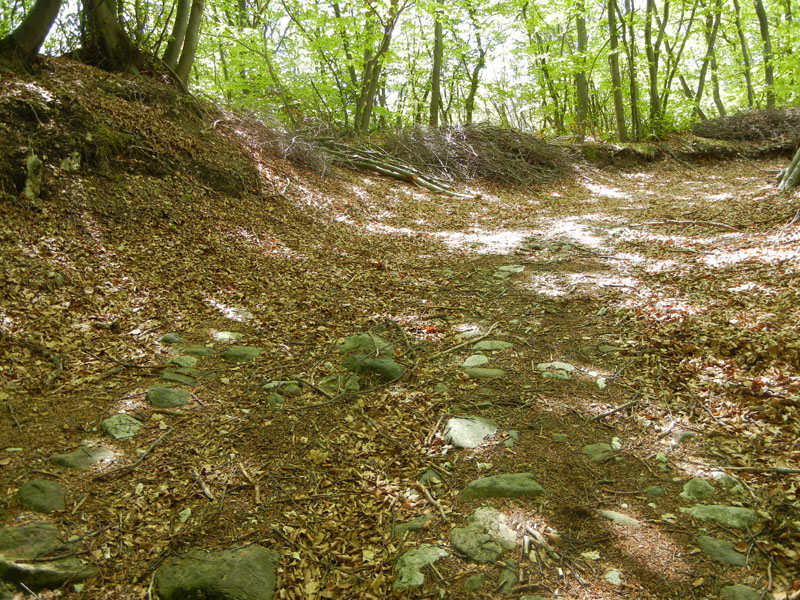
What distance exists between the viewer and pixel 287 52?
15.1m

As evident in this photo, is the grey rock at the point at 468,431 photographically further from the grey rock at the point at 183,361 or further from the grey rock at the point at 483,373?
the grey rock at the point at 183,361

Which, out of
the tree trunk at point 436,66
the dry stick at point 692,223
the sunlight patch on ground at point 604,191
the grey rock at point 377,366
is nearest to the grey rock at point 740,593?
the grey rock at point 377,366

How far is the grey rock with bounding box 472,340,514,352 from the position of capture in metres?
4.28

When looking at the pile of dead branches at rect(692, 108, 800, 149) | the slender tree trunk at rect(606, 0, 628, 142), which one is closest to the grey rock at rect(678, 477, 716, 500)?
the slender tree trunk at rect(606, 0, 628, 142)

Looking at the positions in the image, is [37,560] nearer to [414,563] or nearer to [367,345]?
[414,563]

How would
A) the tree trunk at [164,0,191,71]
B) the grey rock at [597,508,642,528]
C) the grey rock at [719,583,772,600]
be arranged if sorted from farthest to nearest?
the tree trunk at [164,0,191,71] → the grey rock at [597,508,642,528] → the grey rock at [719,583,772,600]

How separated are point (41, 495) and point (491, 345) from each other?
3283 mm

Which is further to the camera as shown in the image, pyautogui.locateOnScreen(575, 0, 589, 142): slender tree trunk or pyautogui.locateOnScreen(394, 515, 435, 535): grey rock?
pyautogui.locateOnScreen(575, 0, 589, 142): slender tree trunk

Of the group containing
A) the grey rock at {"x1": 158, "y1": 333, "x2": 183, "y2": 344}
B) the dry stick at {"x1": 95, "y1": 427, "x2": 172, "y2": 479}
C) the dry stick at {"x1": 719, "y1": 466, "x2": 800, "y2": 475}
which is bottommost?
the dry stick at {"x1": 719, "y1": 466, "x2": 800, "y2": 475}

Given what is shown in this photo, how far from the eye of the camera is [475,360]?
4098mm

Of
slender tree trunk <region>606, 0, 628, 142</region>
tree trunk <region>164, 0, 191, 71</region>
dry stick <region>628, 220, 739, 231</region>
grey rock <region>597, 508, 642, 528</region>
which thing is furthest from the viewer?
slender tree trunk <region>606, 0, 628, 142</region>

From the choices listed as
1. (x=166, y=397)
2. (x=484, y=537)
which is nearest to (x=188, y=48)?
(x=166, y=397)

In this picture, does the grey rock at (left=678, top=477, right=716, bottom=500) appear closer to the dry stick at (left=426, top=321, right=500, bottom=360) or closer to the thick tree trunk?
the dry stick at (left=426, top=321, right=500, bottom=360)

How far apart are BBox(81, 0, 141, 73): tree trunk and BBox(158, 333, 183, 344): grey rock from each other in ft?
18.4
